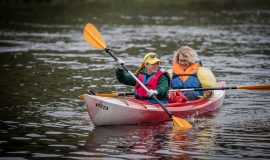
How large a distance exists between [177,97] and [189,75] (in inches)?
27.7

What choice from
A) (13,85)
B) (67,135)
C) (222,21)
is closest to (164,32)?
(222,21)

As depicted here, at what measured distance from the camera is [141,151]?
10141 mm

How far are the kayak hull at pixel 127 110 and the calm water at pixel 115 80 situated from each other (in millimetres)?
178

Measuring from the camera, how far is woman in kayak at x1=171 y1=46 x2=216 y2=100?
551 inches

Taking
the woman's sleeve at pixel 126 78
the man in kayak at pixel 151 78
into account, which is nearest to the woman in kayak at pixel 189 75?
the man in kayak at pixel 151 78

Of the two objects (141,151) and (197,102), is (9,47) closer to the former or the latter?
(197,102)

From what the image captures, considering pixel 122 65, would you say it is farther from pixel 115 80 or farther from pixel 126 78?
pixel 115 80

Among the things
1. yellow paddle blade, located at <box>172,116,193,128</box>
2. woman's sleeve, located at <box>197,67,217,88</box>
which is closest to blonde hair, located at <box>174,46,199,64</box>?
woman's sleeve, located at <box>197,67,217,88</box>

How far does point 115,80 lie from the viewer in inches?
715

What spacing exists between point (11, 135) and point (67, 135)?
0.97 meters

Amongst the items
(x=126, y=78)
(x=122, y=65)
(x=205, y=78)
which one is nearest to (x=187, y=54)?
(x=205, y=78)

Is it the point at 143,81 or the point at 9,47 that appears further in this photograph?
the point at 9,47

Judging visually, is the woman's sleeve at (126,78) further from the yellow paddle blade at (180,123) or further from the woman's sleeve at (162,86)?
the yellow paddle blade at (180,123)

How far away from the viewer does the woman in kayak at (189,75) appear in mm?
13992
